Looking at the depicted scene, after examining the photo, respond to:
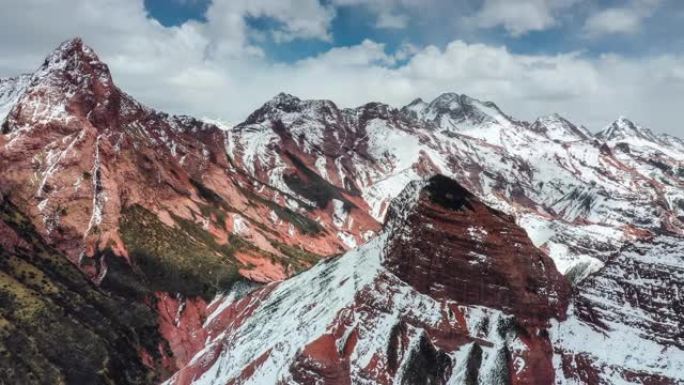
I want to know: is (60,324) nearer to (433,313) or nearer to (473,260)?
(433,313)

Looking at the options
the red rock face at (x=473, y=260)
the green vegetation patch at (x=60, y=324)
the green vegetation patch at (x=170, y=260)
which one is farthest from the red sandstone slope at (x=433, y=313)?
the green vegetation patch at (x=170, y=260)

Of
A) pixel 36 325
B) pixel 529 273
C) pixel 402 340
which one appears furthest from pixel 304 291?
pixel 36 325

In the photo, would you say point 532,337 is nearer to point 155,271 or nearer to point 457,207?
point 457,207

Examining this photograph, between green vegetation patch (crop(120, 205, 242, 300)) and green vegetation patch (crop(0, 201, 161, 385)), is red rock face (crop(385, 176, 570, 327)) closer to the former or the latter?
green vegetation patch (crop(0, 201, 161, 385))

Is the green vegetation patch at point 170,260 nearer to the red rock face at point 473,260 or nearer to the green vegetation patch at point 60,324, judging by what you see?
the green vegetation patch at point 60,324

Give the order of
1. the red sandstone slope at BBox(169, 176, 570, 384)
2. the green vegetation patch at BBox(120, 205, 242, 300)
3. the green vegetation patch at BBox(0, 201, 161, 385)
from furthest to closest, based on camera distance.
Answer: the green vegetation patch at BBox(120, 205, 242, 300) < the green vegetation patch at BBox(0, 201, 161, 385) < the red sandstone slope at BBox(169, 176, 570, 384)

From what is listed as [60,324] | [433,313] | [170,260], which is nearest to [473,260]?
[433,313]

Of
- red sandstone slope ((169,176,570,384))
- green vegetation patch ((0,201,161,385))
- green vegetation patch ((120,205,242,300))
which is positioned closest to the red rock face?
red sandstone slope ((169,176,570,384))

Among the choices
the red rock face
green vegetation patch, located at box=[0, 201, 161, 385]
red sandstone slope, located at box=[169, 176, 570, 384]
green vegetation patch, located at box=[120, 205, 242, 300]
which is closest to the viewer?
red sandstone slope, located at box=[169, 176, 570, 384]
